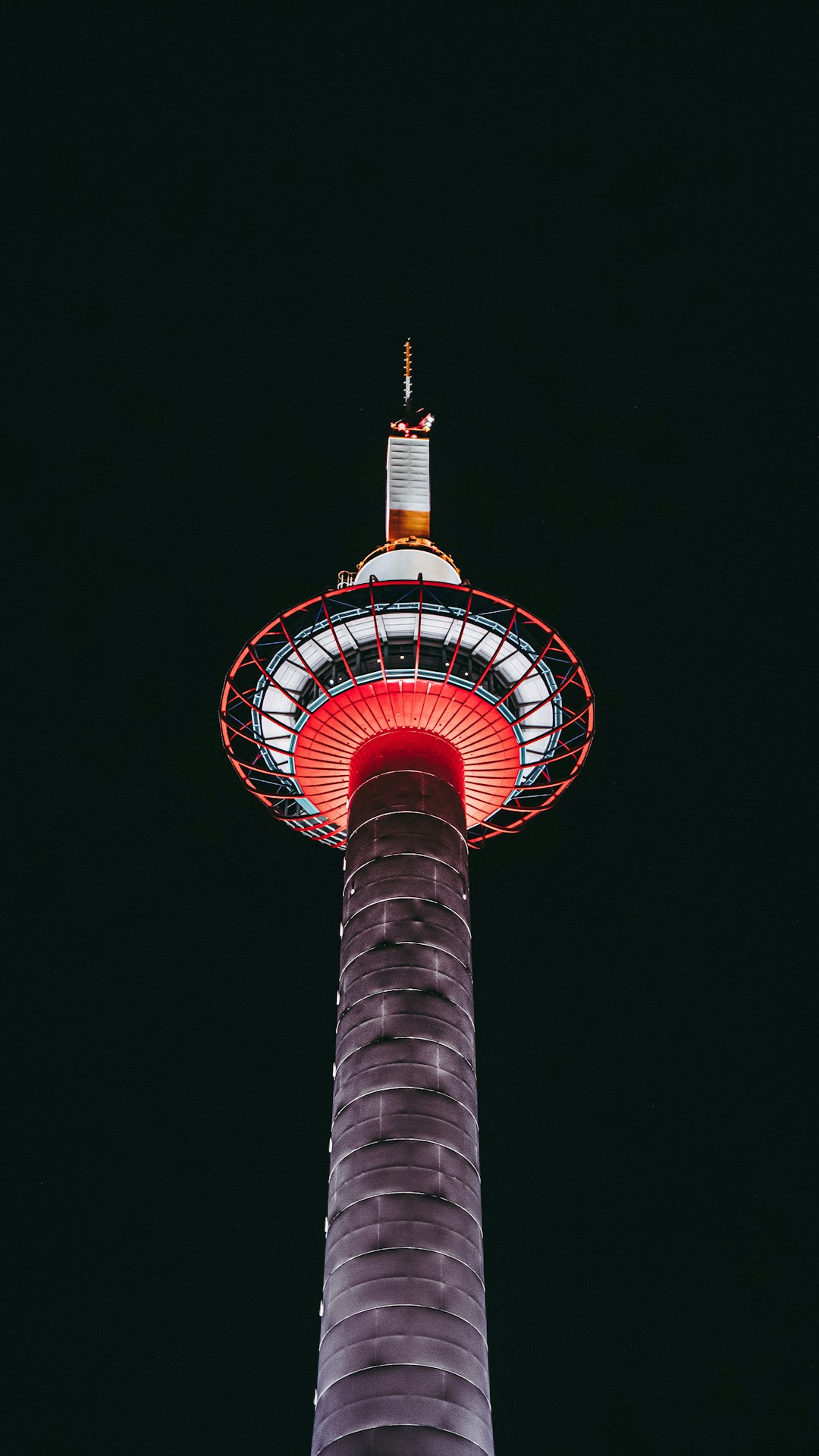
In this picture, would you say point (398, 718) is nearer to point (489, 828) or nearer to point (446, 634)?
point (446, 634)

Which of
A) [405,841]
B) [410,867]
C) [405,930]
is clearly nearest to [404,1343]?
[405,930]

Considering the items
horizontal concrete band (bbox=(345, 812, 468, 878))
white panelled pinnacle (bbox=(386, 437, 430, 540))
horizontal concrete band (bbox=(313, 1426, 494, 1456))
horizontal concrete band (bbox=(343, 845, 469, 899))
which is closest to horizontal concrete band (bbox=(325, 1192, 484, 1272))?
horizontal concrete band (bbox=(313, 1426, 494, 1456))

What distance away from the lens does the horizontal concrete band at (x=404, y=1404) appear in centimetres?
2695

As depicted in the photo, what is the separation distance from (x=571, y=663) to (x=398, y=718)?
6096 millimetres

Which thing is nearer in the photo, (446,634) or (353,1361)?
(353,1361)

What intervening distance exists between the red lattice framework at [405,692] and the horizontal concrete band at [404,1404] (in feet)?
65.6

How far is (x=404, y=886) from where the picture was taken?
36.9m

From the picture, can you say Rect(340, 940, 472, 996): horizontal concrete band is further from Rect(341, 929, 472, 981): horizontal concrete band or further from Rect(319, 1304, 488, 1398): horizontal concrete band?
Rect(319, 1304, 488, 1398): horizontal concrete band

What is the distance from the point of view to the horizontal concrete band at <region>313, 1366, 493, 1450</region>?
27.0 m

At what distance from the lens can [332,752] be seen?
43.9 m

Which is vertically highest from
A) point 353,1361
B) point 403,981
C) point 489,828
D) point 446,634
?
point 446,634

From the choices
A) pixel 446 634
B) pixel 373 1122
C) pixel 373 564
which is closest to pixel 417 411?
pixel 373 564

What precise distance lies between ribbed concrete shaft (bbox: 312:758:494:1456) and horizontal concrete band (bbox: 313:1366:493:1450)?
0.11 feet

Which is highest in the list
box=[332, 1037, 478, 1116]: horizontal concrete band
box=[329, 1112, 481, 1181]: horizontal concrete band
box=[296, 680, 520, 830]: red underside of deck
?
A: box=[296, 680, 520, 830]: red underside of deck
